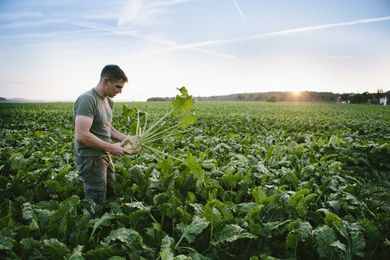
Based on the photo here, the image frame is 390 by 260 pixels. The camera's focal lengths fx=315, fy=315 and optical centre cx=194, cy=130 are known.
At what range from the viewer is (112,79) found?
3562 mm

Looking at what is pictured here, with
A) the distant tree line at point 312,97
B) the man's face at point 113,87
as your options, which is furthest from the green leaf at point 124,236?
the distant tree line at point 312,97

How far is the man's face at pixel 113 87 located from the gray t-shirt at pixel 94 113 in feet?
0.46

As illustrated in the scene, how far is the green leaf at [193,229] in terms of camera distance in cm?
287

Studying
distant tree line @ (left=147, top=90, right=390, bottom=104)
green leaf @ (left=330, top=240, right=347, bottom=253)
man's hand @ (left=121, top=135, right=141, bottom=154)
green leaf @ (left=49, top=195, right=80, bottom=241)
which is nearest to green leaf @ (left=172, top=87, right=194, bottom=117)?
man's hand @ (left=121, top=135, right=141, bottom=154)

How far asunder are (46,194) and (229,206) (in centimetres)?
245

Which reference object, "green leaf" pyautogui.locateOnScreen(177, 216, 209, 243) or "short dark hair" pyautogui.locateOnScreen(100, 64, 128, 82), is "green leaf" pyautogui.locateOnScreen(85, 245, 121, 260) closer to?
"green leaf" pyautogui.locateOnScreen(177, 216, 209, 243)


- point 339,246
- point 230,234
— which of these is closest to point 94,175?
point 230,234

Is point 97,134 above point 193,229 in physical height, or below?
above

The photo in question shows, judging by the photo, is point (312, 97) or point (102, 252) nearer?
point (102, 252)

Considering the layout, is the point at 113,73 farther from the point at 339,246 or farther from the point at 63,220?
the point at 339,246

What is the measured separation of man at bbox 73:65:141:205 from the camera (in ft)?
11.2

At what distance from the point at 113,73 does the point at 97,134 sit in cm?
77

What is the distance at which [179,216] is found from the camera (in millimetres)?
3498

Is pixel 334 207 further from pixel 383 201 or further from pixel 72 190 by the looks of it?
pixel 72 190
